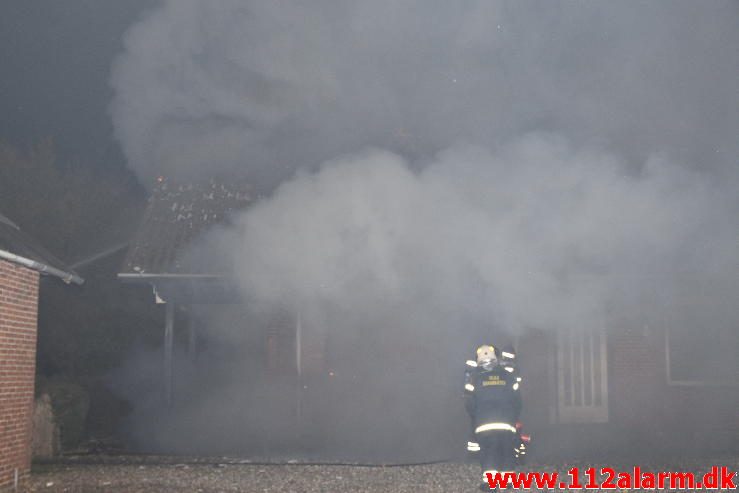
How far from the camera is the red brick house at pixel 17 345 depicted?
6.96 m

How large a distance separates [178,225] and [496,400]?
643 cm

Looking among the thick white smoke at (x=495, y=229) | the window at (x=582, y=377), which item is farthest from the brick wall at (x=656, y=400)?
the thick white smoke at (x=495, y=229)

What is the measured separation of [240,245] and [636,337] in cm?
568

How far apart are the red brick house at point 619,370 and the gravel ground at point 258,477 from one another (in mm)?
1874

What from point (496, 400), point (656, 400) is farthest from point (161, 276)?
point (656, 400)

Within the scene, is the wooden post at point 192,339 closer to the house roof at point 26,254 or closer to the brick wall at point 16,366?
the house roof at point 26,254

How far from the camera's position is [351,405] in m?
10.8

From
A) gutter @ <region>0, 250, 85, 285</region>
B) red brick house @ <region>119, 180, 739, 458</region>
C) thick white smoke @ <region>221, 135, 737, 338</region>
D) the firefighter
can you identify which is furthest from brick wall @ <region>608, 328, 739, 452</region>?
gutter @ <region>0, 250, 85, 285</region>

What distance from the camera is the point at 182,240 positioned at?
1093cm

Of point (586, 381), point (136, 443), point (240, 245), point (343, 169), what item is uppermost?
point (343, 169)

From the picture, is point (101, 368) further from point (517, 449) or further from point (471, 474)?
point (517, 449)

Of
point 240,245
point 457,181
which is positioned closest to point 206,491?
point 240,245

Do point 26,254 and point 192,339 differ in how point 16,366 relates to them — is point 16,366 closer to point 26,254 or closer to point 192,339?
point 26,254

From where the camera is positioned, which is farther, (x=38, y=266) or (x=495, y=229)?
(x=495, y=229)
